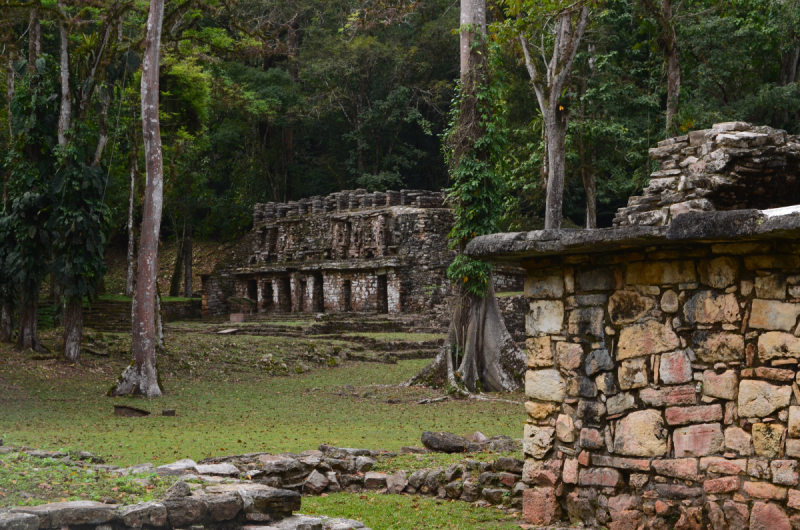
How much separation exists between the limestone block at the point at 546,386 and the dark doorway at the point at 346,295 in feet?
89.9

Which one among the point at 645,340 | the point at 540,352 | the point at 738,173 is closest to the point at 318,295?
the point at 738,173

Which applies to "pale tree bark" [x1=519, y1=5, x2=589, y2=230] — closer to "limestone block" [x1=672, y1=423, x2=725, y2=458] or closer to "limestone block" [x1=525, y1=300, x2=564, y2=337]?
"limestone block" [x1=525, y1=300, x2=564, y2=337]

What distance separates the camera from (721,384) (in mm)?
5715

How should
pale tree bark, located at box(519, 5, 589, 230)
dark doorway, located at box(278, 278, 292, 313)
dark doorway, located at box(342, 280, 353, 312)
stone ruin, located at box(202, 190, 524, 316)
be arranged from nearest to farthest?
pale tree bark, located at box(519, 5, 589, 230), stone ruin, located at box(202, 190, 524, 316), dark doorway, located at box(342, 280, 353, 312), dark doorway, located at box(278, 278, 292, 313)

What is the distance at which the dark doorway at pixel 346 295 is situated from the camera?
3406 cm

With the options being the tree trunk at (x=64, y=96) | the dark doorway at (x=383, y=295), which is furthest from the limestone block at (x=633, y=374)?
the dark doorway at (x=383, y=295)

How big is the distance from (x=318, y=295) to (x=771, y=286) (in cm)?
3073

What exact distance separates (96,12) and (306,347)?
32.3ft

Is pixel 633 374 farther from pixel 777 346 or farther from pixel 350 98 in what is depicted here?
pixel 350 98

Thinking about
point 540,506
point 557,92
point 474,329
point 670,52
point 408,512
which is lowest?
point 408,512

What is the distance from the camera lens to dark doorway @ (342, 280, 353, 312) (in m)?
34.1

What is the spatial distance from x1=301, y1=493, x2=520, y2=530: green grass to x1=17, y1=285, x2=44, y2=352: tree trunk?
44.6 ft

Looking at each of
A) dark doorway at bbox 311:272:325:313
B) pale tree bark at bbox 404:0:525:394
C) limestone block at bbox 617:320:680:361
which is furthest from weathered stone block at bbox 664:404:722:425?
dark doorway at bbox 311:272:325:313

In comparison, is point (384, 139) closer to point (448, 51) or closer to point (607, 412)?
point (448, 51)
